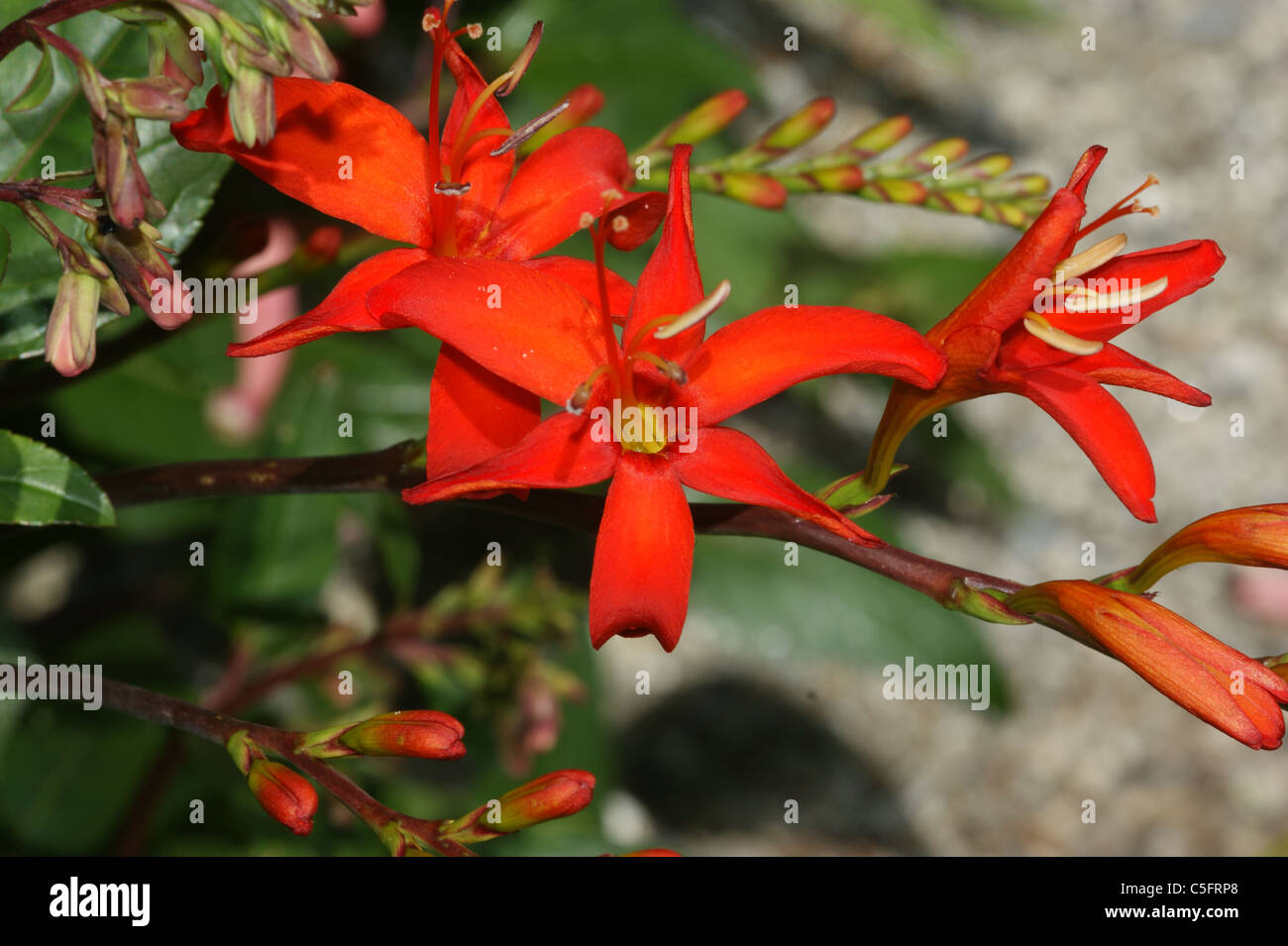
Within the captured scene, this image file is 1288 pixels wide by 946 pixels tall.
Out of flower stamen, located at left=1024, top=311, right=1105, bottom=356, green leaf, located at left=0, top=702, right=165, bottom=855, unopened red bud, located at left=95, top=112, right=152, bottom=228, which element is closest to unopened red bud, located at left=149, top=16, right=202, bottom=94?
unopened red bud, located at left=95, top=112, right=152, bottom=228

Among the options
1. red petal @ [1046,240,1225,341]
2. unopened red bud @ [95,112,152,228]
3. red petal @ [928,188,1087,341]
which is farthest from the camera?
red petal @ [1046,240,1225,341]

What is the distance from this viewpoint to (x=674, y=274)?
882mm

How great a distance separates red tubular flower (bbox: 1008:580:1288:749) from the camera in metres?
0.82

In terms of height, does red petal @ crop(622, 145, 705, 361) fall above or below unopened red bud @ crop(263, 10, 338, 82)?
below

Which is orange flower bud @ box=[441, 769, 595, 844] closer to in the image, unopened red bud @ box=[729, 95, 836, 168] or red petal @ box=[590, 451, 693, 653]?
red petal @ box=[590, 451, 693, 653]

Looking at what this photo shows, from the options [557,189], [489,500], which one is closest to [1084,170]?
[557,189]

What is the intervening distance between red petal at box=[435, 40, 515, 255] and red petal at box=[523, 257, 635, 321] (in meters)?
0.09

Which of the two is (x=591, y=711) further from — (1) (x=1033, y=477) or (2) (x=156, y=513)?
(1) (x=1033, y=477)

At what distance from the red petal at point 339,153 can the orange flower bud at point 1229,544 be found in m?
0.65

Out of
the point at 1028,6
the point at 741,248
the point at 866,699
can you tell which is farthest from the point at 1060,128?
the point at 866,699

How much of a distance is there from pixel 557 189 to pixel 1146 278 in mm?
498

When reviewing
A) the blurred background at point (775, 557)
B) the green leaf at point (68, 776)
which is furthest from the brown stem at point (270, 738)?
the green leaf at point (68, 776)

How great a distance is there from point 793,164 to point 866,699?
1.89m
